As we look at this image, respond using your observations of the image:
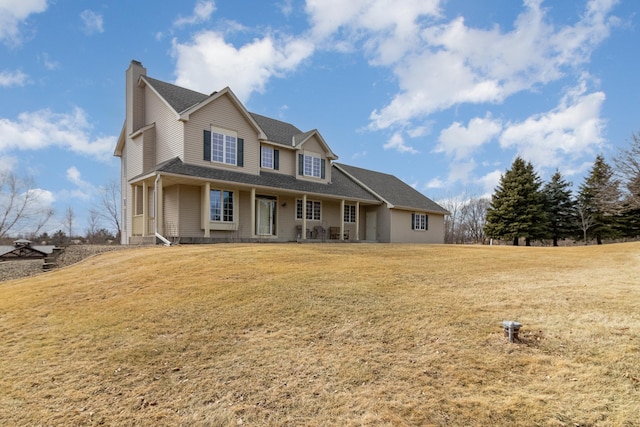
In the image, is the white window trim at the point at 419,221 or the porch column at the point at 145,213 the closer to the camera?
the porch column at the point at 145,213

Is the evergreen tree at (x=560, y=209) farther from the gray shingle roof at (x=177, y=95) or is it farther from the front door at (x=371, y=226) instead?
the gray shingle roof at (x=177, y=95)

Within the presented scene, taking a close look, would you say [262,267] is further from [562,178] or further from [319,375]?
[562,178]

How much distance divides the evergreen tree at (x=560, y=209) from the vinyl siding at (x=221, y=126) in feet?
112

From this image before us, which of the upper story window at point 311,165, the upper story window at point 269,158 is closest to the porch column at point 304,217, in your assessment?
the upper story window at point 311,165

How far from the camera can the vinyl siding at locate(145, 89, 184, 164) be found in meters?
16.8

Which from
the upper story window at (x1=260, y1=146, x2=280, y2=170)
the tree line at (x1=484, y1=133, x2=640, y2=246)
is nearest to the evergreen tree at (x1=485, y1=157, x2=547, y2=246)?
the tree line at (x1=484, y1=133, x2=640, y2=246)

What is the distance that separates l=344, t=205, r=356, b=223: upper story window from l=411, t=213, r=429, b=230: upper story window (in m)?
5.16

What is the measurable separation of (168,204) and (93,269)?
6963 mm

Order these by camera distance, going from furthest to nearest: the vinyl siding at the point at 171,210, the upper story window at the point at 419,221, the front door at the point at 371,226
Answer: the upper story window at the point at 419,221
the front door at the point at 371,226
the vinyl siding at the point at 171,210

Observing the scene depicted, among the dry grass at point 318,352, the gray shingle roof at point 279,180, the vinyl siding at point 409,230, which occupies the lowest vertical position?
the dry grass at point 318,352

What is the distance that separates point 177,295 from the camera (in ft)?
23.0

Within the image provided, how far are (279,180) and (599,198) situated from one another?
32.0m

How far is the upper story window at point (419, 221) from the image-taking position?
2716 centimetres

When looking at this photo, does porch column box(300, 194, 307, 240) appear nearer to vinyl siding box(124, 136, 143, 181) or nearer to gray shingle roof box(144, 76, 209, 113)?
gray shingle roof box(144, 76, 209, 113)
